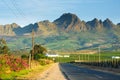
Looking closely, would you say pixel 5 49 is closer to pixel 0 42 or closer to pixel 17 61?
pixel 0 42

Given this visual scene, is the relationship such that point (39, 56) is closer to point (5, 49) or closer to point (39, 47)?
point (39, 47)

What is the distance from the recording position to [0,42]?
10238 cm

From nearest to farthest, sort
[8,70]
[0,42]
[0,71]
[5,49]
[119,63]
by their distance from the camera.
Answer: [0,71] < [8,70] < [119,63] < [0,42] < [5,49]

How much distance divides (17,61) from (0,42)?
36984mm

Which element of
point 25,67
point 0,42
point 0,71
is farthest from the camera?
point 0,42

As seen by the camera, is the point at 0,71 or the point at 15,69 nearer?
the point at 0,71

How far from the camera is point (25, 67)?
76.1 meters

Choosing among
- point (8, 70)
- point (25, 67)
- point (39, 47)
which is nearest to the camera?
point (8, 70)

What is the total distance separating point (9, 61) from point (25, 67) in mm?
16345

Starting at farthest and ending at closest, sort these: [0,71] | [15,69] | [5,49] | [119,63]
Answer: [5,49], [119,63], [15,69], [0,71]

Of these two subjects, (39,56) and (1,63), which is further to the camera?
(39,56)

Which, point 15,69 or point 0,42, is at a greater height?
point 0,42

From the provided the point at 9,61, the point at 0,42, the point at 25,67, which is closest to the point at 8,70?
the point at 9,61

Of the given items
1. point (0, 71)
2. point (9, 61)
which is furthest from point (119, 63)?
point (0, 71)
